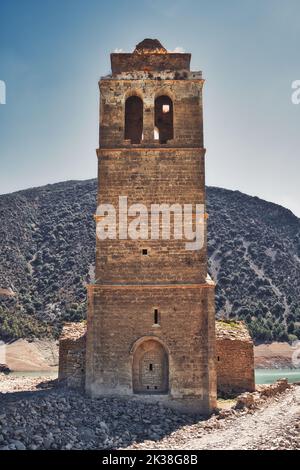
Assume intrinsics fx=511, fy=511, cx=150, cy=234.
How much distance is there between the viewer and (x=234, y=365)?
55.4 feet

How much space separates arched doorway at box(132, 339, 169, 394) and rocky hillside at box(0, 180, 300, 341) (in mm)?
27444

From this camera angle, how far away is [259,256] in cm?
6000

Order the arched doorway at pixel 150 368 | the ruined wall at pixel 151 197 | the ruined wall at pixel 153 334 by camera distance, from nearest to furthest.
Result: the ruined wall at pixel 153 334, the arched doorway at pixel 150 368, the ruined wall at pixel 151 197

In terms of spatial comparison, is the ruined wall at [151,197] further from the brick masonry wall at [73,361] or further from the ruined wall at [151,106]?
the brick masonry wall at [73,361]

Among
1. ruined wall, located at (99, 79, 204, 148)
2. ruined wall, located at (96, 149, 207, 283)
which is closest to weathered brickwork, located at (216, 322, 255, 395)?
ruined wall, located at (96, 149, 207, 283)

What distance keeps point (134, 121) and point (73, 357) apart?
26.2 ft

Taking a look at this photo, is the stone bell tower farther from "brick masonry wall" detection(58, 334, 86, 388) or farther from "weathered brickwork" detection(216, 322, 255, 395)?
"weathered brickwork" detection(216, 322, 255, 395)

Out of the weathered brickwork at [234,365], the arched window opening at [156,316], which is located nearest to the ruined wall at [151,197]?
the arched window opening at [156,316]

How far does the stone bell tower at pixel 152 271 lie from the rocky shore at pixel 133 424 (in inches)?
30.0

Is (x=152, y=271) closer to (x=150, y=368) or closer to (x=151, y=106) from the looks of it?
(x=150, y=368)

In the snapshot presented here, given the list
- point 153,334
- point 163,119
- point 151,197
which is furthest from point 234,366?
point 163,119

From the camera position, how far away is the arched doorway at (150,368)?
48.3 feet
